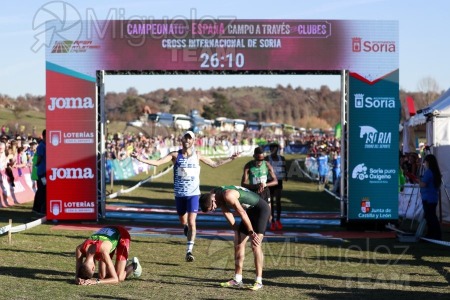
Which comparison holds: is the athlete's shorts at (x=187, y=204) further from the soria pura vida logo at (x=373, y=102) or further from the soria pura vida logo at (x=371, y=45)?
the soria pura vida logo at (x=371, y=45)

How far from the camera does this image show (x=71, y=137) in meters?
17.6

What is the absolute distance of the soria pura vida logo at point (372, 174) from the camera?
1731 cm

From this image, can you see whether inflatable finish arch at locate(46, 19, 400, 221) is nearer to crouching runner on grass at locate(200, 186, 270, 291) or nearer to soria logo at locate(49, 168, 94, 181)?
soria logo at locate(49, 168, 94, 181)

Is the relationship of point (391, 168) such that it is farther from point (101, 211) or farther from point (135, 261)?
point (135, 261)

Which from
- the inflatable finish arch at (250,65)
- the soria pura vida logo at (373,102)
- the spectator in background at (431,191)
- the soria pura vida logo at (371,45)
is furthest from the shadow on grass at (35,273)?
the soria pura vida logo at (371,45)

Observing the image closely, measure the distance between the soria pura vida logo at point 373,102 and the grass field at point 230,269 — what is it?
318cm

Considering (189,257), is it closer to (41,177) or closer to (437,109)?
(41,177)

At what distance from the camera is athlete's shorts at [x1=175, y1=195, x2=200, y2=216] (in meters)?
12.7


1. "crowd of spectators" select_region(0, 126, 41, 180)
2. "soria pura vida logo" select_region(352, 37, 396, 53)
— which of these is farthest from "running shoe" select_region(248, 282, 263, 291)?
"crowd of spectators" select_region(0, 126, 41, 180)

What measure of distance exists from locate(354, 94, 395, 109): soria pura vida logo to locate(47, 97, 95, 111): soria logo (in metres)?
5.96

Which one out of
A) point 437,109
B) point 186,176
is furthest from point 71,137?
point 437,109

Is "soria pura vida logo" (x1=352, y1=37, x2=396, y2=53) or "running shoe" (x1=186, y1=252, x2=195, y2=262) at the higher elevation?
"soria pura vida logo" (x1=352, y1=37, x2=396, y2=53)

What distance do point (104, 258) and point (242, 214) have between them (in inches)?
71.2

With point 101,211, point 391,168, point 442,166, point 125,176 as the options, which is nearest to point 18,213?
point 101,211
